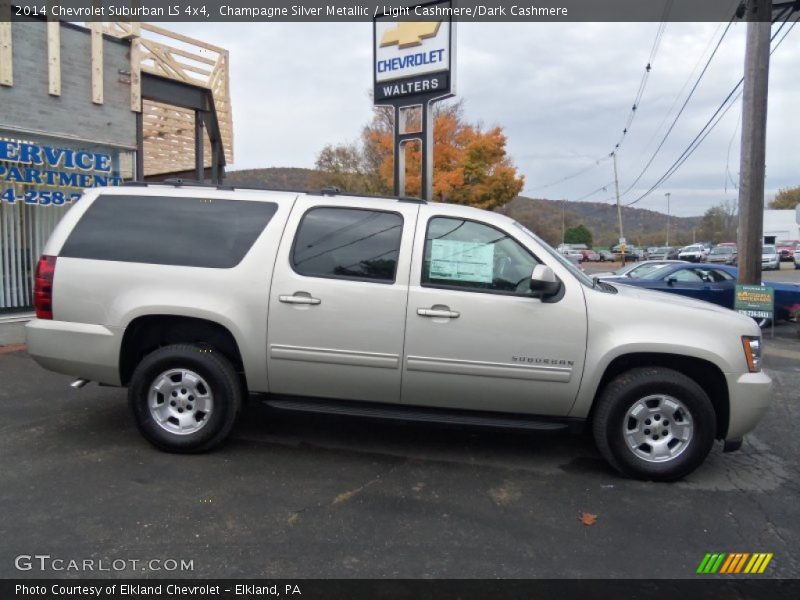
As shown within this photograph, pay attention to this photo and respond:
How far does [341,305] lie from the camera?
14.2 feet

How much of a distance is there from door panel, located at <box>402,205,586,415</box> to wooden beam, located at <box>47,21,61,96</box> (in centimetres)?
783

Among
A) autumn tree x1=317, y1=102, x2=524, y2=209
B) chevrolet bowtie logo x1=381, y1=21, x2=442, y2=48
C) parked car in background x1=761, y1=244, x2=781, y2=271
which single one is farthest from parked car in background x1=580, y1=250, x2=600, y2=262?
chevrolet bowtie logo x1=381, y1=21, x2=442, y2=48

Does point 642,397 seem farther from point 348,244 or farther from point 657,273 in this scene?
point 657,273

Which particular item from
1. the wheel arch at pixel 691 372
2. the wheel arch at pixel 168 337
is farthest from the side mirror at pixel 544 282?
the wheel arch at pixel 168 337

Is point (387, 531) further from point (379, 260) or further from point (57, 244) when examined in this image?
point (57, 244)

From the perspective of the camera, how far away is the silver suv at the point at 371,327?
423 centimetres

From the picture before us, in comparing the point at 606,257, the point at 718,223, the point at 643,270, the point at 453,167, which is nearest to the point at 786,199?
the point at 718,223

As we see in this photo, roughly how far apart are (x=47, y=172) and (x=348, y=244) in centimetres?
722

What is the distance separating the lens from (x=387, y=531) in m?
3.47

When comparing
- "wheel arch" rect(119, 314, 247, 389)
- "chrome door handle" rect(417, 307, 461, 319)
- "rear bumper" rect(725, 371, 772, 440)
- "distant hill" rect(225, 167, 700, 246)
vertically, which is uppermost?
"distant hill" rect(225, 167, 700, 246)

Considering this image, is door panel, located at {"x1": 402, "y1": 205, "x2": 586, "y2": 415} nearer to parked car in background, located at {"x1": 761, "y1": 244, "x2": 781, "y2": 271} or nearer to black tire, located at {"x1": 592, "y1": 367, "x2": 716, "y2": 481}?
black tire, located at {"x1": 592, "y1": 367, "x2": 716, "y2": 481}

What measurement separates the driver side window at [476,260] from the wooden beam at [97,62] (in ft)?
26.3

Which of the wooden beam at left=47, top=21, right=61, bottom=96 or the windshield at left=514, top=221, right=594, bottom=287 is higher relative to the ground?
the wooden beam at left=47, top=21, right=61, bottom=96

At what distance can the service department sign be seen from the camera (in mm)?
9109
